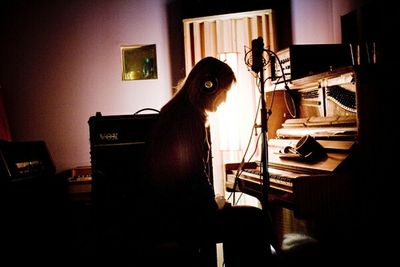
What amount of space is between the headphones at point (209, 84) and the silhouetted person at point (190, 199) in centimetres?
3

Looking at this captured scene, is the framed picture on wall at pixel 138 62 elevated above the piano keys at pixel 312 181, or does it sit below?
above

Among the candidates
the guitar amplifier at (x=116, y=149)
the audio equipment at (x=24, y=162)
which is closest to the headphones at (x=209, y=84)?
the guitar amplifier at (x=116, y=149)

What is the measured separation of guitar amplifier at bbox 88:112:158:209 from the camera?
2.83 metres

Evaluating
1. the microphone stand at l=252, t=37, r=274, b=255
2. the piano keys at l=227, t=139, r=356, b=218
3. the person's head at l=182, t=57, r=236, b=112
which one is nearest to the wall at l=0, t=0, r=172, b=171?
the microphone stand at l=252, t=37, r=274, b=255

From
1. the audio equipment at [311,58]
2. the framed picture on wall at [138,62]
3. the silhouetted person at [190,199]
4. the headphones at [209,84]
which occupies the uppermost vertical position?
the framed picture on wall at [138,62]

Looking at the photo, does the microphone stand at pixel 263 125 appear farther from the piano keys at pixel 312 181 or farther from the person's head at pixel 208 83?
the person's head at pixel 208 83

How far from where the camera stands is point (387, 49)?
218cm

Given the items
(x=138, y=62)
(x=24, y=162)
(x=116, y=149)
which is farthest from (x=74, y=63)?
(x=116, y=149)

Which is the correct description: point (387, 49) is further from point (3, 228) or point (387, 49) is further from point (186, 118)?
point (3, 228)

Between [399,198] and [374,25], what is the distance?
1967 mm

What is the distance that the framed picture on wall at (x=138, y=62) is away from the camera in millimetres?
4203

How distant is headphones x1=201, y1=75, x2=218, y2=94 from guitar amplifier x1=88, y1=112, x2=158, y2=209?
97 centimetres

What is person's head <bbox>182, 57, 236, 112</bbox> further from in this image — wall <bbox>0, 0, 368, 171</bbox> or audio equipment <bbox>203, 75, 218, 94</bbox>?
wall <bbox>0, 0, 368, 171</bbox>

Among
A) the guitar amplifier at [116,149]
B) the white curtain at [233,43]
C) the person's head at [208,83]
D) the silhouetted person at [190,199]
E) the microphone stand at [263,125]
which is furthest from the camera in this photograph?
the white curtain at [233,43]
